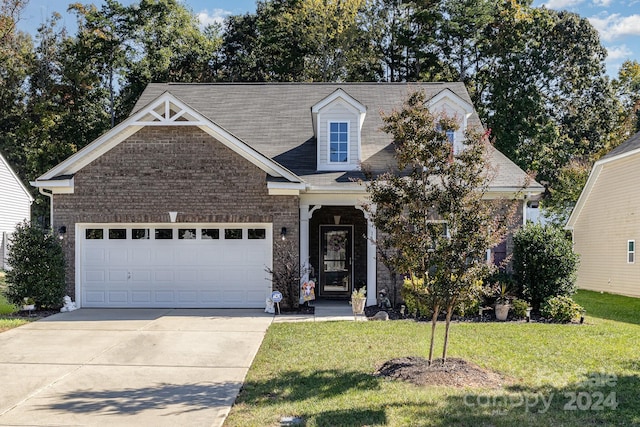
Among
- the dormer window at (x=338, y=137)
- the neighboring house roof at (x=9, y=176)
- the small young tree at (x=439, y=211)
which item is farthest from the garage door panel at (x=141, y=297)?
the neighboring house roof at (x=9, y=176)

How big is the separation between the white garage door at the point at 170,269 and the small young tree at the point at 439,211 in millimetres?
6596

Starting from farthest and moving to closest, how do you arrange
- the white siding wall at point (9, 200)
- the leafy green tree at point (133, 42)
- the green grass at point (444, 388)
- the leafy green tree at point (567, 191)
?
the leafy green tree at point (133, 42), the white siding wall at point (9, 200), the leafy green tree at point (567, 191), the green grass at point (444, 388)

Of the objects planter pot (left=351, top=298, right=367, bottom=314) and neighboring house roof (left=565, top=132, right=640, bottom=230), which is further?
neighboring house roof (left=565, top=132, right=640, bottom=230)

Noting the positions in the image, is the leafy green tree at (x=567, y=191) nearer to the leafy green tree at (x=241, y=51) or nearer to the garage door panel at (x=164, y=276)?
the leafy green tree at (x=241, y=51)

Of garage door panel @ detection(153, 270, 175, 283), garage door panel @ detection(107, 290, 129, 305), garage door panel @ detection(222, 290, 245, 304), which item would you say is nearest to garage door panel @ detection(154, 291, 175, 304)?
garage door panel @ detection(153, 270, 175, 283)

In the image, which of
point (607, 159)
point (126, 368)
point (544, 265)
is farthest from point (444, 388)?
point (607, 159)

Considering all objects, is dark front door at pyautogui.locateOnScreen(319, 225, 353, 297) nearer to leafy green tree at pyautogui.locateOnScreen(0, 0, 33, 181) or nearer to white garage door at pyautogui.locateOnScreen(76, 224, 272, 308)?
white garage door at pyautogui.locateOnScreen(76, 224, 272, 308)

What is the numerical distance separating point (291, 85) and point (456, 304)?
12.9 meters

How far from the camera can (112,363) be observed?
27.7 ft

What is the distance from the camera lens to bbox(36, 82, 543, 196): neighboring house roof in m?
13.3

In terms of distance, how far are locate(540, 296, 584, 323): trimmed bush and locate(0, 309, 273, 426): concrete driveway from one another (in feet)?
20.6

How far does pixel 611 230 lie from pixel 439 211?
611 inches

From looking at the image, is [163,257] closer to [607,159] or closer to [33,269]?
[33,269]

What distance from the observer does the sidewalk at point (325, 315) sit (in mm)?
12400
